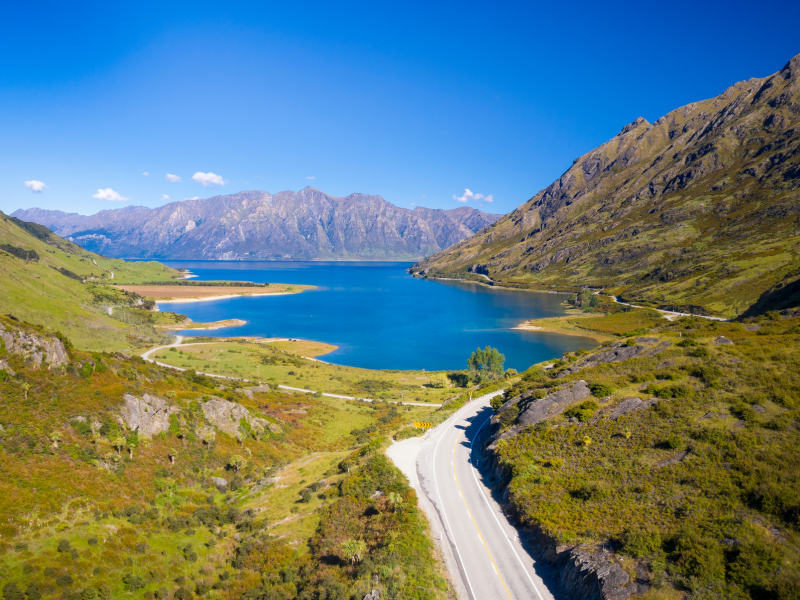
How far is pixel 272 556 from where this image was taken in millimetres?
26625

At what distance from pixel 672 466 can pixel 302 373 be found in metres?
83.7

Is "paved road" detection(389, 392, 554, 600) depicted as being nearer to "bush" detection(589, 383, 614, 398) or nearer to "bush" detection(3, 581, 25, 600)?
"bush" detection(589, 383, 614, 398)

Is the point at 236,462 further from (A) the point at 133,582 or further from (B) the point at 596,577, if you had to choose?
(B) the point at 596,577

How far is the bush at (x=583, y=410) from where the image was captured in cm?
3653

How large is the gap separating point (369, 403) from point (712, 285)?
203870 mm

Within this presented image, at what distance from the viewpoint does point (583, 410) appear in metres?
37.0

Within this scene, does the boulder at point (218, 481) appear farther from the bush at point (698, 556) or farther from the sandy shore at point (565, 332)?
the sandy shore at point (565, 332)

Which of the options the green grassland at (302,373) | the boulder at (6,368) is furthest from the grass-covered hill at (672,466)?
the boulder at (6,368)

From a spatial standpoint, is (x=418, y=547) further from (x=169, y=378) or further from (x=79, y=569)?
(x=169, y=378)

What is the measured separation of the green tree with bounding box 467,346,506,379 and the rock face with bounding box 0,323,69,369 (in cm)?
8401

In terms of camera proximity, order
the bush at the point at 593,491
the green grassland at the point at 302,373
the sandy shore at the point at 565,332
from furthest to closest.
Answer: the sandy shore at the point at 565,332 < the green grassland at the point at 302,373 < the bush at the point at 593,491

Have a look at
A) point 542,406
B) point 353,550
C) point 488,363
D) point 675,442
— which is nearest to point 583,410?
point 542,406

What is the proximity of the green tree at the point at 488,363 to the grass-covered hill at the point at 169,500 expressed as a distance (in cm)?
5821

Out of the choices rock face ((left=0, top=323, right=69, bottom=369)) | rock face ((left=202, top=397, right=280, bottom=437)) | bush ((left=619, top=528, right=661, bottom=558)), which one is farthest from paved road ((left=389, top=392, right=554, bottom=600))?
rock face ((left=0, top=323, right=69, bottom=369))
